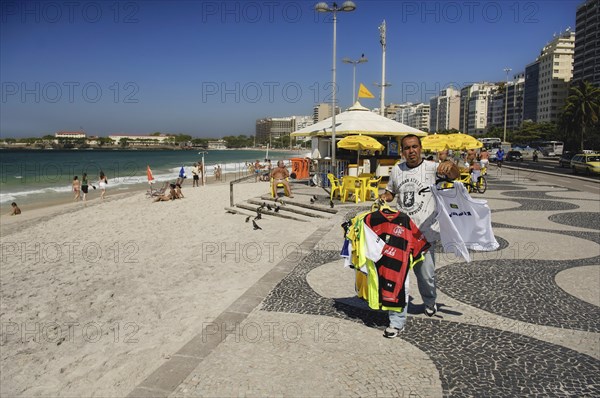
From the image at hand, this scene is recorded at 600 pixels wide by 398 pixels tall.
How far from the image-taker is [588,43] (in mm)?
108500

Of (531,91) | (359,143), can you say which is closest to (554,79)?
(531,91)

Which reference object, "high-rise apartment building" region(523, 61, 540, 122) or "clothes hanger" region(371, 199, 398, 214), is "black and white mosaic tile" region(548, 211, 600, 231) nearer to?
"clothes hanger" region(371, 199, 398, 214)

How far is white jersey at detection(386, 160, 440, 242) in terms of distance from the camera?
14.5 ft

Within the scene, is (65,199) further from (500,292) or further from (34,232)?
(500,292)

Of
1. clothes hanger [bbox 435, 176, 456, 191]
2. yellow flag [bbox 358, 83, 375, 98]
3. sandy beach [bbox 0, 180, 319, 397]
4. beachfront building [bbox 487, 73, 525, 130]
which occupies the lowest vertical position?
sandy beach [bbox 0, 180, 319, 397]

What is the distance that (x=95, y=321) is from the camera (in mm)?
6227

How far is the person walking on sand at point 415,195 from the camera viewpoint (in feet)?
14.3

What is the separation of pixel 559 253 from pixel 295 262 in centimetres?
501

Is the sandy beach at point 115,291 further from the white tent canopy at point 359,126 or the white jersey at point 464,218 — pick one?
the white tent canopy at point 359,126

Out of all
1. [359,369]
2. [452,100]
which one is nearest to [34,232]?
[359,369]

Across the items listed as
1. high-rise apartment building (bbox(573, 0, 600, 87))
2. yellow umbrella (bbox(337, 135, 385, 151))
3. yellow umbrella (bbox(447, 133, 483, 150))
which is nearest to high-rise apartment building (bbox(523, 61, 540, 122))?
high-rise apartment building (bbox(573, 0, 600, 87))

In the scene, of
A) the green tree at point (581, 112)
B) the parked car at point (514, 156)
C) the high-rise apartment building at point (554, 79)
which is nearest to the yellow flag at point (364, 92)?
the parked car at point (514, 156)

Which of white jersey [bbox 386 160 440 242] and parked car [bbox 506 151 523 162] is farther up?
parked car [bbox 506 151 523 162]

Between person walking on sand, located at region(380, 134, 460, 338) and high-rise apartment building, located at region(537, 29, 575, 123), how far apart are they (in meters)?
141
